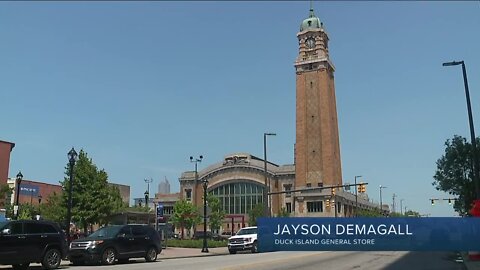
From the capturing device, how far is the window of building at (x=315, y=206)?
116m

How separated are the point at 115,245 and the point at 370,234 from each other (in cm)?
1310

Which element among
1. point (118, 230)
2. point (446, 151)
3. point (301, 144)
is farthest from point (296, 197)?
point (118, 230)

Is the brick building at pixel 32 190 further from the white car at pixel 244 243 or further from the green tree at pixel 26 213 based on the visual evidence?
the white car at pixel 244 243

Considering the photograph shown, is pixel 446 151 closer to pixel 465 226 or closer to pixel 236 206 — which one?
pixel 465 226

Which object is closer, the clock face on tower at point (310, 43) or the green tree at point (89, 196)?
the green tree at point (89, 196)

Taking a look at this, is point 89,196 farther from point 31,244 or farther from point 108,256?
point 31,244

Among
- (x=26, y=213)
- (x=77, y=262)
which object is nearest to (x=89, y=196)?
(x=77, y=262)

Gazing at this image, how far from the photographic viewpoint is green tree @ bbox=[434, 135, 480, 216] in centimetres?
3962

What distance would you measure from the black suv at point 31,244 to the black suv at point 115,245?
6.06ft

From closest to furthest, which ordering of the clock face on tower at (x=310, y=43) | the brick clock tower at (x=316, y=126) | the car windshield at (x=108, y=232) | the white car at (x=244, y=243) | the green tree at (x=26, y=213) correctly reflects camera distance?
the car windshield at (x=108, y=232), the white car at (x=244, y=243), the green tree at (x=26, y=213), the brick clock tower at (x=316, y=126), the clock face on tower at (x=310, y=43)

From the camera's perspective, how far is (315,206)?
116438mm

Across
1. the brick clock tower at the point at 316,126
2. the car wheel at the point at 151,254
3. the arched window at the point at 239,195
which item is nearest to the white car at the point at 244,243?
the car wheel at the point at 151,254

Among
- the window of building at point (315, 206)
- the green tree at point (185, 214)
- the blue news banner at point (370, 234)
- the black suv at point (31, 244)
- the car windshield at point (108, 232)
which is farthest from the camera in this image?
the window of building at point (315, 206)

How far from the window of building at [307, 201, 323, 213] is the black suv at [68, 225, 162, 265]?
304 ft
